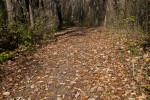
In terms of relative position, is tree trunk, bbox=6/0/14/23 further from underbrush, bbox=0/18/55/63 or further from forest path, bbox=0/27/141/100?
forest path, bbox=0/27/141/100

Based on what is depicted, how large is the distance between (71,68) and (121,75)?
5.62 feet

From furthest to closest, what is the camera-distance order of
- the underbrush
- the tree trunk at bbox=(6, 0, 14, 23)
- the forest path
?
the tree trunk at bbox=(6, 0, 14, 23) < the underbrush < the forest path

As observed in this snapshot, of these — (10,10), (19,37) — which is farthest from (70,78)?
(10,10)

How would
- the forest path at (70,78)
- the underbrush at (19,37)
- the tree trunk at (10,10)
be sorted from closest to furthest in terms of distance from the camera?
the forest path at (70,78), the underbrush at (19,37), the tree trunk at (10,10)

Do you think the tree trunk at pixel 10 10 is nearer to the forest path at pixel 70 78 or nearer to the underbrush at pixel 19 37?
the underbrush at pixel 19 37

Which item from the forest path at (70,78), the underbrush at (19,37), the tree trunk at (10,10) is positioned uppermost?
the tree trunk at (10,10)

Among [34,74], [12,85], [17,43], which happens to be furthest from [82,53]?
[17,43]

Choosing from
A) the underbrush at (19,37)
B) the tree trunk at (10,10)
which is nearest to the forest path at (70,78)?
the underbrush at (19,37)

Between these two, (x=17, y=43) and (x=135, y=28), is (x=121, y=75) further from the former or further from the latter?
(x=17, y=43)

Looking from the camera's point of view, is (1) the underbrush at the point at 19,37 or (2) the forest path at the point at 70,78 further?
(1) the underbrush at the point at 19,37

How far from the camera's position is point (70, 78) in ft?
13.7

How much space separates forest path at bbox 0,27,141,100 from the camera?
3.36 metres

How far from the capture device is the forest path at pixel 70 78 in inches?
132

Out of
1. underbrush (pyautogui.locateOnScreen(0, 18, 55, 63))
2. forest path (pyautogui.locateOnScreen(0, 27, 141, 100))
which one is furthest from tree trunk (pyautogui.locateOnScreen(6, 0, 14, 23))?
forest path (pyautogui.locateOnScreen(0, 27, 141, 100))
